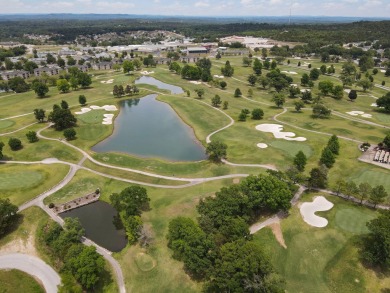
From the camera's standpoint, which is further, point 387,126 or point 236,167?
point 387,126

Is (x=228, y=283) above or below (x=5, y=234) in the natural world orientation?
above

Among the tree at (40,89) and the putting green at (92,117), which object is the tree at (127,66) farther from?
the putting green at (92,117)

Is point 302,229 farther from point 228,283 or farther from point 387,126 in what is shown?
point 387,126

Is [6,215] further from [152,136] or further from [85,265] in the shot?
[152,136]

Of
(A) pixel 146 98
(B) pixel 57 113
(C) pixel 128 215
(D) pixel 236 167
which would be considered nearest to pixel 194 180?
(D) pixel 236 167

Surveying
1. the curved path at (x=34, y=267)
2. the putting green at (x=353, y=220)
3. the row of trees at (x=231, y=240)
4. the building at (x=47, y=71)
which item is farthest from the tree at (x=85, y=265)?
the building at (x=47, y=71)

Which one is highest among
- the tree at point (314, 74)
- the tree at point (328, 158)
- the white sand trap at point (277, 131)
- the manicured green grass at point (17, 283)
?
the tree at point (314, 74)
